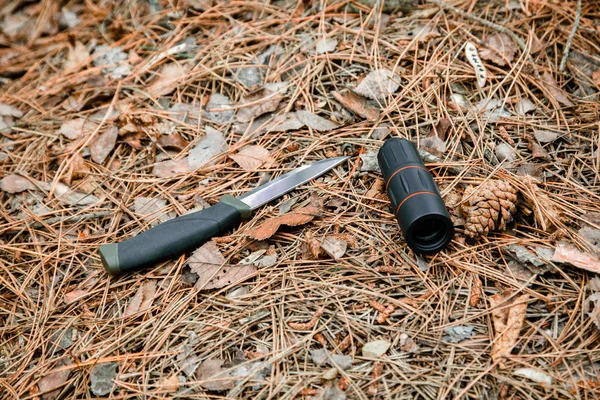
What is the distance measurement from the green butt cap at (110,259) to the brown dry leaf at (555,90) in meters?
2.34

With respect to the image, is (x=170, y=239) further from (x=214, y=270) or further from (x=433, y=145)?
(x=433, y=145)

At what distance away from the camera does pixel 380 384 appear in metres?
1.89

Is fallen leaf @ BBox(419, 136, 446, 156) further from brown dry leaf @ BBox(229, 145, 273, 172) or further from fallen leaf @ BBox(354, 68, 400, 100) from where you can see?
brown dry leaf @ BBox(229, 145, 273, 172)

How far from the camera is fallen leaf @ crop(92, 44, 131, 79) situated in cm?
330

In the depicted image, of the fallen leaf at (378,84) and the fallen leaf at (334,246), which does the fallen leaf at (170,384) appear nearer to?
the fallen leaf at (334,246)

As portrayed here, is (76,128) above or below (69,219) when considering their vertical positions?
above

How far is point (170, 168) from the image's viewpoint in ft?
9.05

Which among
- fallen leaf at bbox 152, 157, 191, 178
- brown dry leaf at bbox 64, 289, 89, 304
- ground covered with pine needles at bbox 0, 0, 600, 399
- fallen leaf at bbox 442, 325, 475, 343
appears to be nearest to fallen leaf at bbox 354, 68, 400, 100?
ground covered with pine needles at bbox 0, 0, 600, 399

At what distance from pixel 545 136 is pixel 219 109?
1.75 m

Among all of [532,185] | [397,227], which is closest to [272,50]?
[397,227]

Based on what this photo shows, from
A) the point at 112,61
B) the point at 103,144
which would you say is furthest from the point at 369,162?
the point at 112,61

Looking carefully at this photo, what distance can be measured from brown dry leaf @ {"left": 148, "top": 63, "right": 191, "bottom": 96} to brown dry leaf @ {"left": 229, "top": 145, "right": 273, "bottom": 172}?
734 millimetres

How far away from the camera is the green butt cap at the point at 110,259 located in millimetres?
2209

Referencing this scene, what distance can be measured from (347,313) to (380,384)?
0.31 m
